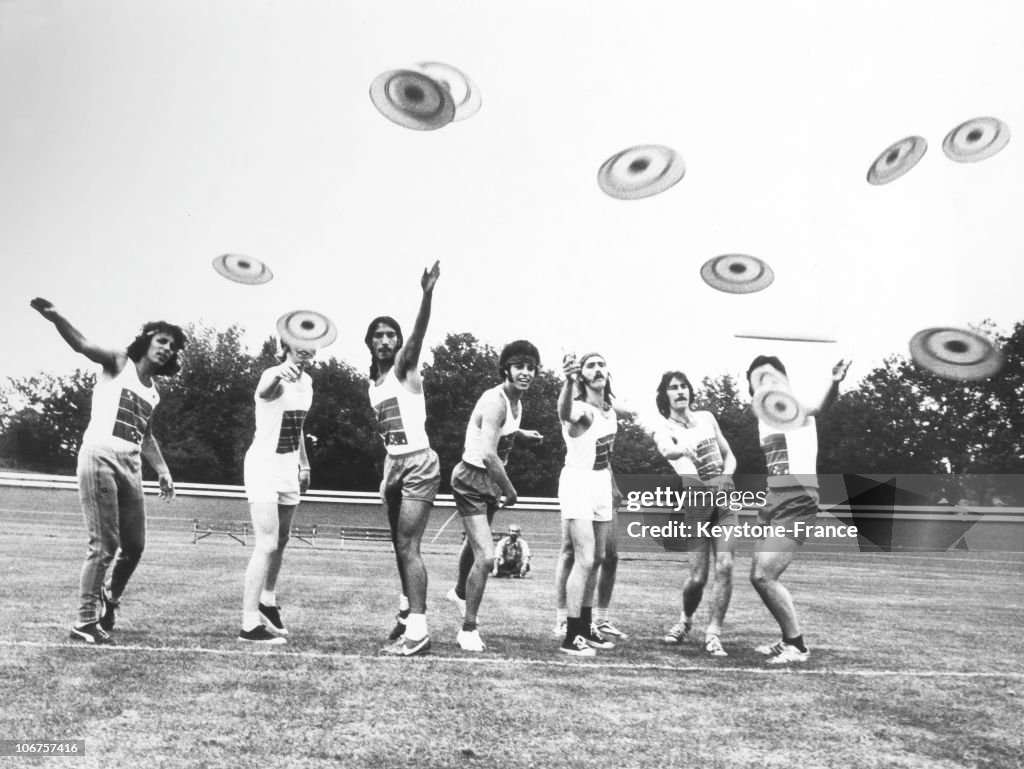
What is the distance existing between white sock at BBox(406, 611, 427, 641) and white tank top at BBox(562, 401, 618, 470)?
889mm

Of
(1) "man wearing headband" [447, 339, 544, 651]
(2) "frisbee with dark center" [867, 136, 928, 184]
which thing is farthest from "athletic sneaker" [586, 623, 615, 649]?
(2) "frisbee with dark center" [867, 136, 928, 184]

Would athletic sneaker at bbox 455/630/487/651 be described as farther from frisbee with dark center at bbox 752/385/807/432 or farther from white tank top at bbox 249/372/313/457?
frisbee with dark center at bbox 752/385/807/432

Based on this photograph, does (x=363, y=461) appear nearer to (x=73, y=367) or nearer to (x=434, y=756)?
(x=73, y=367)

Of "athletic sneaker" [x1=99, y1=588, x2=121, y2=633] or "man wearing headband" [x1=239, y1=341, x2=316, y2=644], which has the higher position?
"man wearing headband" [x1=239, y1=341, x2=316, y2=644]

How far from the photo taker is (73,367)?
3.57m

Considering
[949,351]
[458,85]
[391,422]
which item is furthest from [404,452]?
[949,351]

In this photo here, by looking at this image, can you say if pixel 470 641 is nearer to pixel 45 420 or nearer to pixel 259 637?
pixel 259 637

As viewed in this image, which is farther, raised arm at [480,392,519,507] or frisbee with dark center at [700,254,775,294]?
frisbee with dark center at [700,254,775,294]

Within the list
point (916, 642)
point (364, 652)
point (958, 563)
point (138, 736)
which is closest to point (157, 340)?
point (364, 652)

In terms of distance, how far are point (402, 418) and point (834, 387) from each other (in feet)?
5.71

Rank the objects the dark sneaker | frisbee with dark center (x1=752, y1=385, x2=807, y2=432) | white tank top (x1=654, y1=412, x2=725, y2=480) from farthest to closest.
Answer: white tank top (x1=654, y1=412, x2=725, y2=480)
frisbee with dark center (x1=752, y1=385, x2=807, y2=432)
the dark sneaker

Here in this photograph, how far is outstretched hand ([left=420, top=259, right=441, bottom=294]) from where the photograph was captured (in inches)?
113

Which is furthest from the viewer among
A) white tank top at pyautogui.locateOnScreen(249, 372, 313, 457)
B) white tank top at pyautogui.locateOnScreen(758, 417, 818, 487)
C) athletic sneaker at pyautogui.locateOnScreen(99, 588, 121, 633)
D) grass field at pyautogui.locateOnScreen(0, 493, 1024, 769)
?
white tank top at pyautogui.locateOnScreen(758, 417, 818, 487)

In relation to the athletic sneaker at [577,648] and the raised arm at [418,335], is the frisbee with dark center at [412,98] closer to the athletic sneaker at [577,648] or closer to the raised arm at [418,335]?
the raised arm at [418,335]
